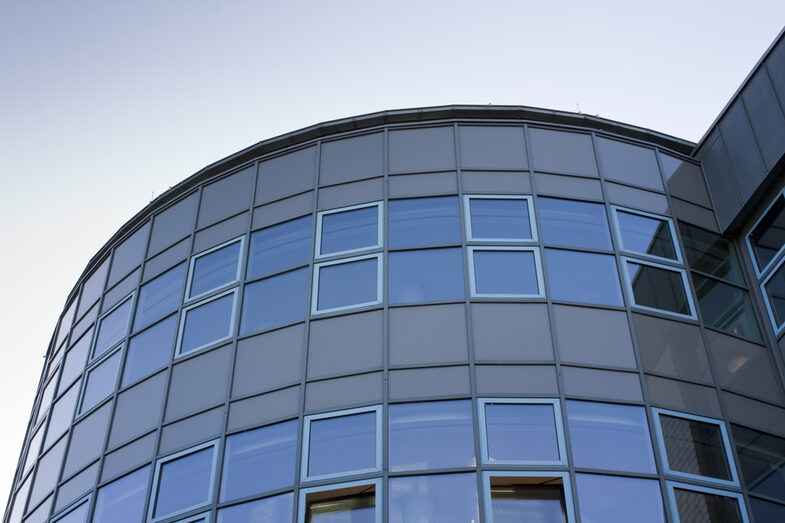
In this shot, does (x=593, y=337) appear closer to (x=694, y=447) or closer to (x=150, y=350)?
(x=694, y=447)

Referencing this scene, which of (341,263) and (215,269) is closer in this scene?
(341,263)

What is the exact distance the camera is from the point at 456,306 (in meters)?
14.2

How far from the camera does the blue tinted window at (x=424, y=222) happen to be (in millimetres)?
15141

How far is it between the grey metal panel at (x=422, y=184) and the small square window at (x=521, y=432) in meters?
4.18

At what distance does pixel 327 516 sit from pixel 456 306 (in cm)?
375

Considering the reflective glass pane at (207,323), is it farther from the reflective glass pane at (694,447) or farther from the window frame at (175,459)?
the reflective glass pane at (694,447)

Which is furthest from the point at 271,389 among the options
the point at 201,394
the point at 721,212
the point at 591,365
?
the point at 721,212

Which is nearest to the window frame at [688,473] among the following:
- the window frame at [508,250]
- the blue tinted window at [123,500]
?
the window frame at [508,250]

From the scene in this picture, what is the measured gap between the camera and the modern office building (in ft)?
41.9

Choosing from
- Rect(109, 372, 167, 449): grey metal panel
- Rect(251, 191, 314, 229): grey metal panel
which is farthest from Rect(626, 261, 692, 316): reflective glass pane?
Rect(109, 372, 167, 449): grey metal panel

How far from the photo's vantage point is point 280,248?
15906 millimetres

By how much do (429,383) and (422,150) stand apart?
482cm

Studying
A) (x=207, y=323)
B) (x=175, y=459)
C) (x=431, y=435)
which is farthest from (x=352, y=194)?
(x=175, y=459)

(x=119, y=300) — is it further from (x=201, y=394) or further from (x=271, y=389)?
(x=271, y=389)
